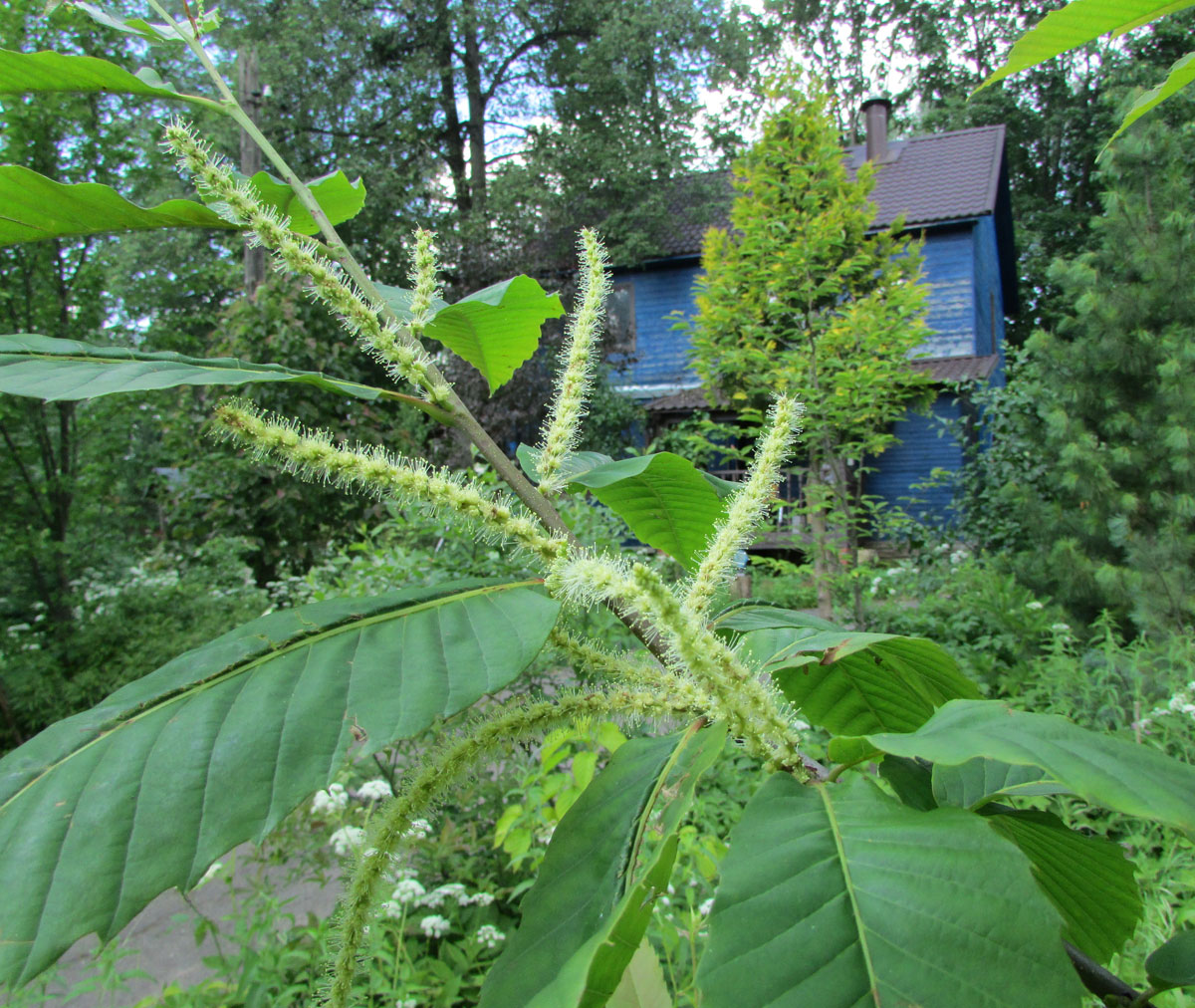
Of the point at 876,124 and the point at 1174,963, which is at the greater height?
the point at 876,124

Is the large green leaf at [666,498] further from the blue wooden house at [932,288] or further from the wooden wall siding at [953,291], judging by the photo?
the wooden wall siding at [953,291]

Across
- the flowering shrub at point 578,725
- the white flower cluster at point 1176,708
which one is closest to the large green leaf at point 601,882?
the flowering shrub at point 578,725

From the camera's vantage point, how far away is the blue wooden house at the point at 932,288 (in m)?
14.0

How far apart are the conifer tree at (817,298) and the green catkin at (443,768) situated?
554 centimetres

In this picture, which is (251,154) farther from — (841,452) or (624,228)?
(841,452)

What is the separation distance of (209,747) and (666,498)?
523 millimetres

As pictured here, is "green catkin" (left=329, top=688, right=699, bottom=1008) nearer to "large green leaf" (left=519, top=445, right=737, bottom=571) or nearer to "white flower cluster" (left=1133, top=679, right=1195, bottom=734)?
"large green leaf" (left=519, top=445, right=737, bottom=571)

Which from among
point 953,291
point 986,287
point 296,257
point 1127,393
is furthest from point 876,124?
point 296,257

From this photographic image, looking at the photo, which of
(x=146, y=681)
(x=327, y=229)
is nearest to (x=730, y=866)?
(x=146, y=681)

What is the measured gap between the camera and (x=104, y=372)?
63 centimetres

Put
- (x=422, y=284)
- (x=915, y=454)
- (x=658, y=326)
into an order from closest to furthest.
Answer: (x=422, y=284)
(x=915, y=454)
(x=658, y=326)

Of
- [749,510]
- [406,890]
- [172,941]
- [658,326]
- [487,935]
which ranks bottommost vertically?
[172,941]

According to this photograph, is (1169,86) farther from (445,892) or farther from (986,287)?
(986,287)

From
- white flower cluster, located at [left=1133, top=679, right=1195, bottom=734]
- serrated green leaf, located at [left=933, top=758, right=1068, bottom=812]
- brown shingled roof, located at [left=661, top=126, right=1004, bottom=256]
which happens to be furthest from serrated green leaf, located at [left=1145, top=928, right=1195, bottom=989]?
brown shingled roof, located at [left=661, top=126, right=1004, bottom=256]
